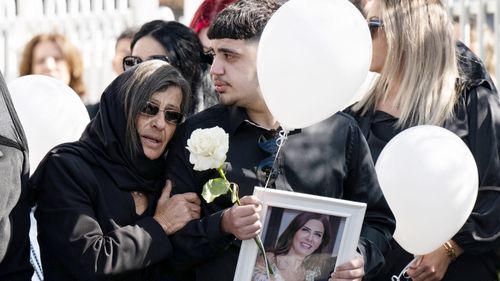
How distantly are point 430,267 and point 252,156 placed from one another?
3.75 ft

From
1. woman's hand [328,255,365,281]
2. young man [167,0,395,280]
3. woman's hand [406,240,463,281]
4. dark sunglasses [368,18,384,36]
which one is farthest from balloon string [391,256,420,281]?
dark sunglasses [368,18,384,36]

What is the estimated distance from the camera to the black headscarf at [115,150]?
4.36 meters

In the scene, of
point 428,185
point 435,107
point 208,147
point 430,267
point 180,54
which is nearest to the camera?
point 208,147

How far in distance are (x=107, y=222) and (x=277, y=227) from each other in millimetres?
636

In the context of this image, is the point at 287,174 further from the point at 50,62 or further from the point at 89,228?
the point at 50,62

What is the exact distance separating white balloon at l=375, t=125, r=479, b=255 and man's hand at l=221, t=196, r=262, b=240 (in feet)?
2.68

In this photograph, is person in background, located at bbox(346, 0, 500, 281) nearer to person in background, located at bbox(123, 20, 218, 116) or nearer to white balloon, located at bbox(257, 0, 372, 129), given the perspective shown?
person in background, located at bbox(123, 20, 218, 116)

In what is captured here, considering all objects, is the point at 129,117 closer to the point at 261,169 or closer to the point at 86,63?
the point at 261,169

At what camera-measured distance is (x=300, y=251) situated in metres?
4.19

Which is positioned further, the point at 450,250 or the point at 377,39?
the point at 377,39

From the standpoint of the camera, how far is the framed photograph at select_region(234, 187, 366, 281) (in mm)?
4133

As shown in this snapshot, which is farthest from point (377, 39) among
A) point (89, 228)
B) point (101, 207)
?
point (89, 228)

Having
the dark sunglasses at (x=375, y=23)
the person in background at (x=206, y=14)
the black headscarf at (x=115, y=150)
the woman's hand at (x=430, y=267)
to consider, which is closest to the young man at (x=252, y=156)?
the black headscarf at (x=115, y=150)

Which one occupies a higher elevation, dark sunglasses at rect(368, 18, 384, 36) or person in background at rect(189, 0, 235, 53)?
dark sunglasses at rect(368, 18, 384, 36)
